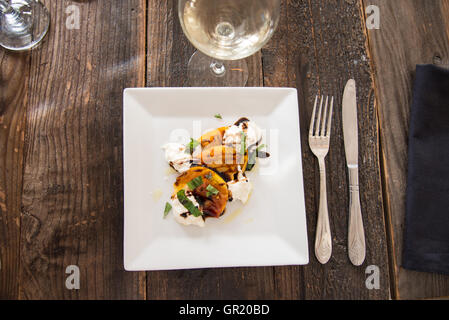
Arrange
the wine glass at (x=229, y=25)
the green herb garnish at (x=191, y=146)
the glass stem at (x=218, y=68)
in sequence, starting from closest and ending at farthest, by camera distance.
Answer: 1. the wine glass at (x=229, y=25)
2. the green herb garnish at (x=191, y=146)
3. the glass stem at (x=218, y=68)

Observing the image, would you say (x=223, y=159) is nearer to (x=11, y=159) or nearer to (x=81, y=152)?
(x=81, y=152)

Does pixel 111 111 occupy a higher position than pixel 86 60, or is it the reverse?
pixel 86 60

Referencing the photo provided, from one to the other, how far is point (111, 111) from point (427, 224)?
1.14 meters

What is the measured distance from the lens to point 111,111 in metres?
1.13

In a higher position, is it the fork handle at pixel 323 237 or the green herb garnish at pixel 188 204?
the green herb garnish at pixel 188 204

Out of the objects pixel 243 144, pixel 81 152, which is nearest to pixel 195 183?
pixel 243 144

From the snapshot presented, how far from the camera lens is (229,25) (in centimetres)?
97

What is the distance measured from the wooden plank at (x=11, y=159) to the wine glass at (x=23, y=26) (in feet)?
0.13

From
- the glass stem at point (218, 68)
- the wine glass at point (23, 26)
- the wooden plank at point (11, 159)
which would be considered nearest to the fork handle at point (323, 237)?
the glass stem at point (218, 68)

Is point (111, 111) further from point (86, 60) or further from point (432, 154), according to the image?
point (432, 154)

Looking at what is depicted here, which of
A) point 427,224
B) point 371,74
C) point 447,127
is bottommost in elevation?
point 427,224

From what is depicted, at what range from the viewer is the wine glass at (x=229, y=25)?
3.02ft

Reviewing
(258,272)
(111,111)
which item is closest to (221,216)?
(258,272)

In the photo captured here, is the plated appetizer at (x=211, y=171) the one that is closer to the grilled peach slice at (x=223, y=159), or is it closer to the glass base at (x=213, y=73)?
the grilled peach slice at (x=223, y=159)
